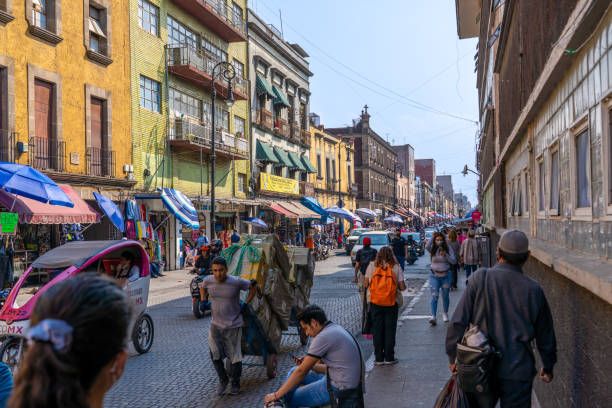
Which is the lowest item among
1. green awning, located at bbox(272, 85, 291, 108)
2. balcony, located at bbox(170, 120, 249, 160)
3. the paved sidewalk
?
the paved sidewalk

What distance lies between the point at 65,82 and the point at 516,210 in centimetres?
1560

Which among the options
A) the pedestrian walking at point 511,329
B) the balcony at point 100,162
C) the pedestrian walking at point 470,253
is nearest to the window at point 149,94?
the balcony at point 100,162

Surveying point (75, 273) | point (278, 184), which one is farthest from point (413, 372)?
point (278, 184)

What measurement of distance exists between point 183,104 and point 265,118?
34.5ft

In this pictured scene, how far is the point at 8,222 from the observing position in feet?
41.2

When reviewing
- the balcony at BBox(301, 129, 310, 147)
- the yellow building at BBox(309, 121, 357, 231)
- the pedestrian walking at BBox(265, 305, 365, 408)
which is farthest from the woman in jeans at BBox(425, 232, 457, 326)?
the yellow building at BBox(309, 121, 357, 231)

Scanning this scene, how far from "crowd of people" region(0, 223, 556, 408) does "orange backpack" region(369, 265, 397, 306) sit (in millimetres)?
15

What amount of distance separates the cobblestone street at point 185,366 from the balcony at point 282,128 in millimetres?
24693

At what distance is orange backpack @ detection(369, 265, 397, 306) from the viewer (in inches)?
312

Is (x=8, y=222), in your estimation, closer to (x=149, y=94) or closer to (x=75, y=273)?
(x=75, y=273)

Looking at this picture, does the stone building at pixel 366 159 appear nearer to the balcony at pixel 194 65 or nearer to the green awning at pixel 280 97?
the green awning at pixel 280 97

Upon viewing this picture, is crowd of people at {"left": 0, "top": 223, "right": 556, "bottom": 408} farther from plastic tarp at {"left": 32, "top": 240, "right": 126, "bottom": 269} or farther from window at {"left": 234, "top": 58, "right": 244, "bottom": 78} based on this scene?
window at {"left": 234, "top": 58, "right": 244, "bottom": 78}

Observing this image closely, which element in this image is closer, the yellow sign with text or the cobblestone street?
the cobblestone street

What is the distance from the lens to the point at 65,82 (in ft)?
62.3
